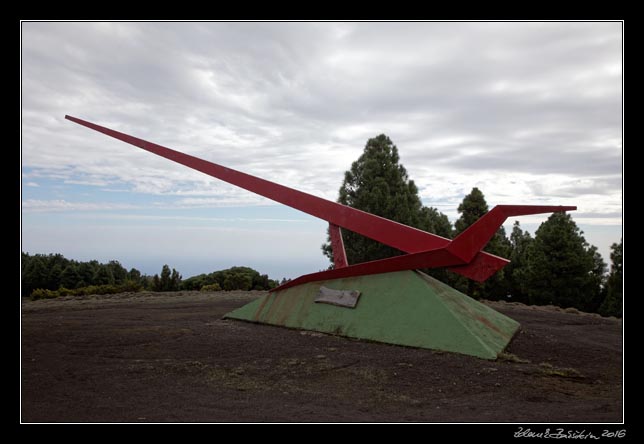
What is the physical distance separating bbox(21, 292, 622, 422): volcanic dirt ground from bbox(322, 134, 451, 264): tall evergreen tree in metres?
7.42

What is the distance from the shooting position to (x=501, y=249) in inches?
842

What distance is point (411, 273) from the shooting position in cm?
Answer: 838

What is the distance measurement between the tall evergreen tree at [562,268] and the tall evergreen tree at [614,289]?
29.0 inches

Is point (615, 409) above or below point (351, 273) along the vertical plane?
below

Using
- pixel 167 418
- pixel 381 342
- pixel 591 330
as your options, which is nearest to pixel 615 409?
pixel 381 342

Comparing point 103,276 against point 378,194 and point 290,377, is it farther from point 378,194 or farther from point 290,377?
point 290,377

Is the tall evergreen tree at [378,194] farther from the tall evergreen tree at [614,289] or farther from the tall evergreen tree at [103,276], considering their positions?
the tall evergreen tree at [103,276]

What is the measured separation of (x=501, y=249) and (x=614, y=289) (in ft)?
15.0

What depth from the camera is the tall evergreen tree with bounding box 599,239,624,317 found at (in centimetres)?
1794

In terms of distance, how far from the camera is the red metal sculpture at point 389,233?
305 inches

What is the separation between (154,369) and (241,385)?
1.34 metres

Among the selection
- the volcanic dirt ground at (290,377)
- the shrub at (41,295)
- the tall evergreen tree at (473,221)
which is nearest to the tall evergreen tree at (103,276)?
the shrub at (41,295)

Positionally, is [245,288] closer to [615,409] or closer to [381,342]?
[381,342]

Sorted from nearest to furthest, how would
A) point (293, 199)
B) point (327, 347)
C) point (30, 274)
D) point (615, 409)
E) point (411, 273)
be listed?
point (615, 409), point (327, 347), point (411, 273), point (293, 199), point (30, 274)
